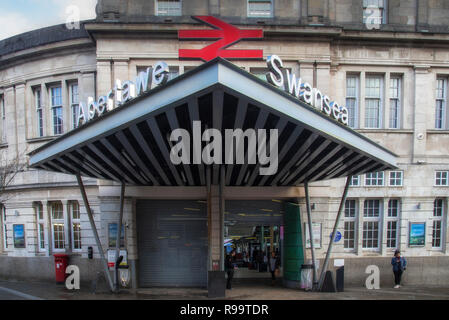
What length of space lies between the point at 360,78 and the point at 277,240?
889 centimetres

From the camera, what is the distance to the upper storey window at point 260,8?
15266mm

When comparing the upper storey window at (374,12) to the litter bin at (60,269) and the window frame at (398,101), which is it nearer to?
the window frame at (398,101)

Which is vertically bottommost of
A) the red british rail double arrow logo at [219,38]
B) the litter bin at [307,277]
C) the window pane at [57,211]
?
the litter bin at [307,277]

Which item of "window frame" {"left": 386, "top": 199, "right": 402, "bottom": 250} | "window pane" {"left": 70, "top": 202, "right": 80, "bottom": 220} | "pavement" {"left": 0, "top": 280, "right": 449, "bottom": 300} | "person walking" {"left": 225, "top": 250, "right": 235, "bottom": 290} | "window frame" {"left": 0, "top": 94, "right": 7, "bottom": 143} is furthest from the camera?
"window frame" {"left": 0, "top": 94, "right": 7, "bottom": 143}

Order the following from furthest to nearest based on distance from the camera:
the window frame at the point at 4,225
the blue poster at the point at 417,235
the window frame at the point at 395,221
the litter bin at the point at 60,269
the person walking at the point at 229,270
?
the window frame at the point at 4,225, the window frame at the point at 395,221, the blue poster at the point at 417,235, the litter bin at the point at 60,269, the person walking at the point at 229,270

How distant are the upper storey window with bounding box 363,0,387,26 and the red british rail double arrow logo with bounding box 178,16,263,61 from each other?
590 cm

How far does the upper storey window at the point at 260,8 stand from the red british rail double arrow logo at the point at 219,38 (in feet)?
5.66

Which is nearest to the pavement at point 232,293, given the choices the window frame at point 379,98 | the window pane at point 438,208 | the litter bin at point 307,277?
the litter bin at point 307,277

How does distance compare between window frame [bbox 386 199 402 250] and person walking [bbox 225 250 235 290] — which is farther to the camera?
window frame [bbox 386 199 402 250]

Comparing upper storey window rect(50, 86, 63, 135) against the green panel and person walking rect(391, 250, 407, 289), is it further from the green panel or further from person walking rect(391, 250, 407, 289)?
person walking rect(391, 250, 407, 289)

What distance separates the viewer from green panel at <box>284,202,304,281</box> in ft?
47.3

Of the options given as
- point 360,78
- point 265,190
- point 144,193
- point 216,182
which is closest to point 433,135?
point 360,78

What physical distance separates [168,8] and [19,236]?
43.8ft

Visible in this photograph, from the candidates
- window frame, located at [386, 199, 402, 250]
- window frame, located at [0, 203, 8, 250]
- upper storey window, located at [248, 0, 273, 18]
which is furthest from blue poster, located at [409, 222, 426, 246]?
window frame, located at [0, 203, 8, 250]
